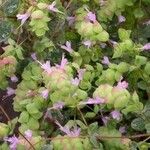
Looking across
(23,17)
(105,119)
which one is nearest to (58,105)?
(105,119)

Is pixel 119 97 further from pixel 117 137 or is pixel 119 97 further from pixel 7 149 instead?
pixel 7 149

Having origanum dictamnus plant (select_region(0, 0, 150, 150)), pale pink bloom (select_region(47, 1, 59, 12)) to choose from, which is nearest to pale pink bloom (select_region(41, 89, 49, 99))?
origanum dictamnus plant (select_region(0, 0, 150, 150))

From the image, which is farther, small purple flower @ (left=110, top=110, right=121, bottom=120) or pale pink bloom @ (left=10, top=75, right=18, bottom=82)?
pale pink bloom @ (left=10, top=75, right=18, bottom=82)

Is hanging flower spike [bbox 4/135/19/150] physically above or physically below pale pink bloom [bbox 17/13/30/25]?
below

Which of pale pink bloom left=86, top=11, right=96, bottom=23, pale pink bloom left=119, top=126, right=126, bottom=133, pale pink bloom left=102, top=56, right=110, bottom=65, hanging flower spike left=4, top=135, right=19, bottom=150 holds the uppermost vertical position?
pale pink bloom left=86, top=11, right=96, bottom=23

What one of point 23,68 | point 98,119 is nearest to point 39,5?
point 23,68

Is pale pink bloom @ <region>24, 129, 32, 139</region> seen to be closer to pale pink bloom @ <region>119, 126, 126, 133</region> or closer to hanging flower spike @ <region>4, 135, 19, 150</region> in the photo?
hanging flower spike @ <region>4, 135, 19, 150</region>

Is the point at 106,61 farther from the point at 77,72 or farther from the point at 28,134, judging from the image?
the point at 28,134

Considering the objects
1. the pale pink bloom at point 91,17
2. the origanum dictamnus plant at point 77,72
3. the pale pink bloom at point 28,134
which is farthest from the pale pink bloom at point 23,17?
the pale pink bloom at point 28,134

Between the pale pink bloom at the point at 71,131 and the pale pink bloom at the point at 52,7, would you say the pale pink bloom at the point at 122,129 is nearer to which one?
the pale pink bloom at the point at 71,131
